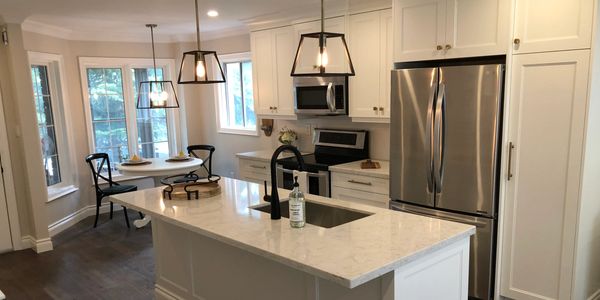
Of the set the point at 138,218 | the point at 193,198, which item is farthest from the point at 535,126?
the point at 138,218

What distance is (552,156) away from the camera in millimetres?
2729

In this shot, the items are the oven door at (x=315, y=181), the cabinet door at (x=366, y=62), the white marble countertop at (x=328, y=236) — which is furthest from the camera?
the oven door at (x=315, y=181)

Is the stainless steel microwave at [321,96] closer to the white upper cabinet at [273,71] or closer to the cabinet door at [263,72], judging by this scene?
the white upper cabinet at [273,71]

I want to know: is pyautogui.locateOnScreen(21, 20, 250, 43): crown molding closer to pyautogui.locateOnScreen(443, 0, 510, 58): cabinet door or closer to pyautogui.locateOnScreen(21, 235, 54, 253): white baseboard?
pyautogui.locateOnScreen(21, 235, 54, 253): white baseboard

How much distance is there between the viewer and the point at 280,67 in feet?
15.5

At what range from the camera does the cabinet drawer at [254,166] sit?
15.9ft

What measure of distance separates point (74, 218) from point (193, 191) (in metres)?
3.43

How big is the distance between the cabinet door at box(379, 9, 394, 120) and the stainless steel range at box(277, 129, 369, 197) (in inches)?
24.3

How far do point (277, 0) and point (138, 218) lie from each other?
132 inches

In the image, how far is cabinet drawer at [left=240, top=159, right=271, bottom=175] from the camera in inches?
191

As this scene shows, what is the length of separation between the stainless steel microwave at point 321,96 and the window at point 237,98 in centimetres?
137

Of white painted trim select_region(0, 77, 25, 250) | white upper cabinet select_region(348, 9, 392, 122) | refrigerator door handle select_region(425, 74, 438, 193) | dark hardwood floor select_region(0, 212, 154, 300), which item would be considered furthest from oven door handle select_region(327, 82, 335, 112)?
white painted trim select_region(0, 77, 25, 250)

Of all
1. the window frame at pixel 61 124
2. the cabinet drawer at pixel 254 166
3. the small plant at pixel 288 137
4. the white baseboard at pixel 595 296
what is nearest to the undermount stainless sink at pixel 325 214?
the white baseboard at pixel 595 296

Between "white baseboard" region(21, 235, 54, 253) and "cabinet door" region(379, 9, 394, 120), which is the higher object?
"cabinet door" region(379, 9, 394, 120)
